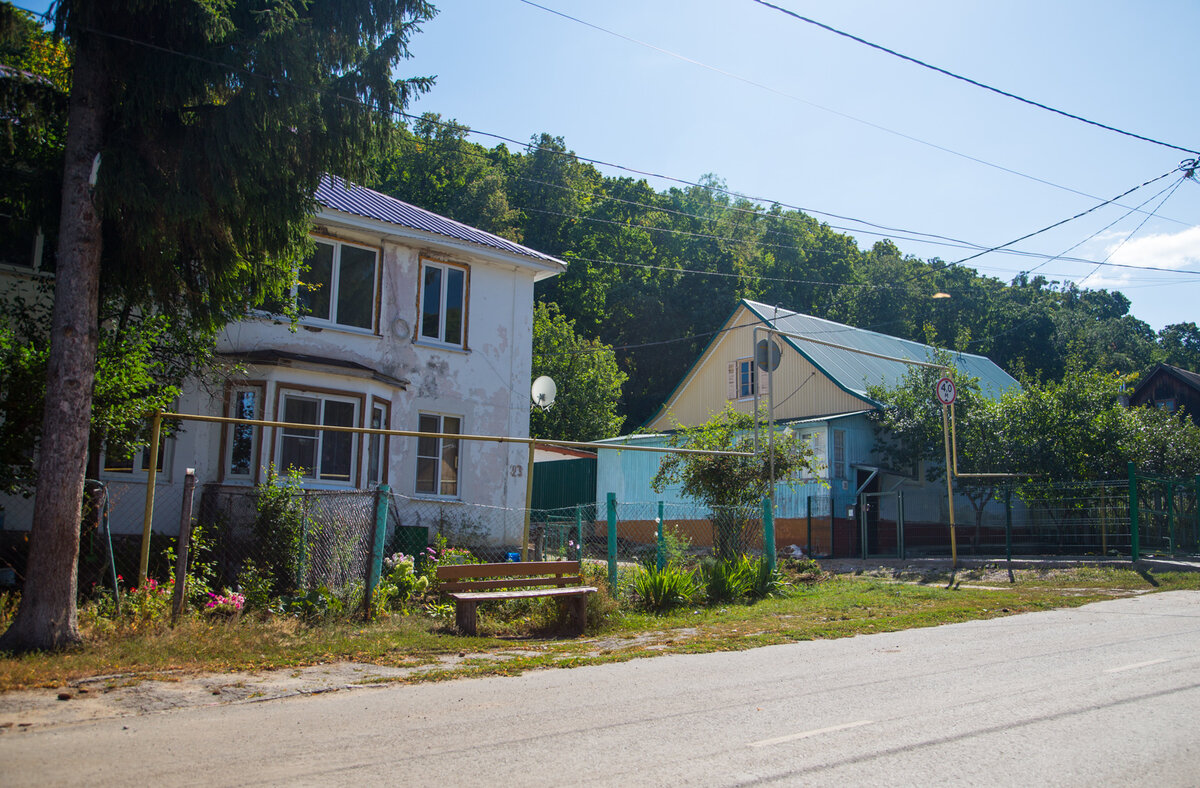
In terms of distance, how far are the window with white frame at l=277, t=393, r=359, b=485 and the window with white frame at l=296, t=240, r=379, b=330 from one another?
1.56 m

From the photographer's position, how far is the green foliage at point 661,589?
12.1m

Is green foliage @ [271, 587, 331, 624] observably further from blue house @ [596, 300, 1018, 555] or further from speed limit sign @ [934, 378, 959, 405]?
speed limit sign @ [934, 378, 959, 405]

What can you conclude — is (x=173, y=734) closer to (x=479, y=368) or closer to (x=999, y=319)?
(x=479, y=368)

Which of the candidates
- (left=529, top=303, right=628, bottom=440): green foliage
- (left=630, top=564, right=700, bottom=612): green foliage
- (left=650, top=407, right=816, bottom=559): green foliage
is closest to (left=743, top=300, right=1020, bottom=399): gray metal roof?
(left=529, top=303, right=628, bottom=440): green foliage

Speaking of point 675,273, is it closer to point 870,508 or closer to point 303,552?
point 870,508

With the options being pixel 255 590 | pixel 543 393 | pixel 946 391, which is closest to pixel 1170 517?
pixel 946 391

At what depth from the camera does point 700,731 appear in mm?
5484

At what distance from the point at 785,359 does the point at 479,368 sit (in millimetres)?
15866

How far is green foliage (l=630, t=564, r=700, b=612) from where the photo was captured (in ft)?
39.9

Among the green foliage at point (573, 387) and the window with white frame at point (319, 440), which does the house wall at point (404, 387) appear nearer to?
the window with white frame at point (319, 440)

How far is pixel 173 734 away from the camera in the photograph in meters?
5.48

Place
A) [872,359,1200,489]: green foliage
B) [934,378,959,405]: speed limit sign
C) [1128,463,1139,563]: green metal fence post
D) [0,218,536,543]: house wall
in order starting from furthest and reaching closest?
1. [872,359,1200,489]: green foliage
2. [1128,463,1139,563]: green metal fence post
3. [934,378,959,405]: speed limit sign
4. [0,218,536,543]: house wall

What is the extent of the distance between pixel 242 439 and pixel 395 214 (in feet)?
18.0

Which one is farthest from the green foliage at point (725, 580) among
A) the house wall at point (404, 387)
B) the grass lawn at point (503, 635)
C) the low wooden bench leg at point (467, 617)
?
the low wooden bench leg at point (467, 617)
